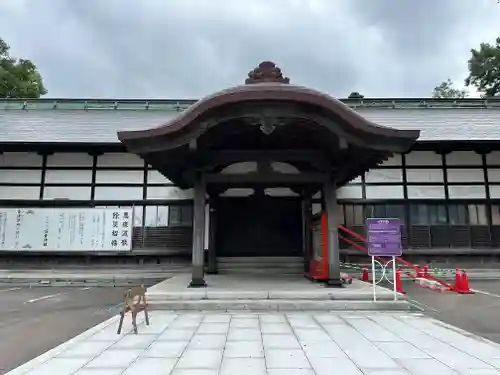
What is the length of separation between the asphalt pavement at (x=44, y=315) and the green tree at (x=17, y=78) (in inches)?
954

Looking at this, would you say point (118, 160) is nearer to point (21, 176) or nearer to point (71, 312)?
point (21, 176)

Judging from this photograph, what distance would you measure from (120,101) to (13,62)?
64.1 ft

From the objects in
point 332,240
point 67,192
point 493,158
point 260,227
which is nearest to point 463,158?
point 493,158

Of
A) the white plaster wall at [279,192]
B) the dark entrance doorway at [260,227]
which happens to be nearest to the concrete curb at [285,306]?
the dark entrance doorway at [260,227]

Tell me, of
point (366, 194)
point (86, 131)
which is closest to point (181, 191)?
point (86, 131)

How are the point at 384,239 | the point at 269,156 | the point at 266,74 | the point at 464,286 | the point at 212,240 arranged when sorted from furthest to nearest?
the point at 212,240
the point at 464,286
the point at 269,156
the point at 266,74
the point at 384,239

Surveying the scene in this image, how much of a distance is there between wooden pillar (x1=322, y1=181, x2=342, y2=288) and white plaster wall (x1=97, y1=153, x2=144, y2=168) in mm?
8258

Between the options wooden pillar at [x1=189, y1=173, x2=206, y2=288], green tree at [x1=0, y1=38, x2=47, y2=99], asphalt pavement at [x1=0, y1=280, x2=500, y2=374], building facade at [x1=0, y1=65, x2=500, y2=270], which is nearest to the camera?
asphalt pavement at [x1=0, y1=280, x2=500, y2=374]

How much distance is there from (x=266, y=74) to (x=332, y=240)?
12.0 feet

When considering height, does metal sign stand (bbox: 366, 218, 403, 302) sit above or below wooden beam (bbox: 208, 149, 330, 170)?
below

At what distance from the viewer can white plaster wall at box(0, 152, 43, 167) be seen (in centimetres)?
1381

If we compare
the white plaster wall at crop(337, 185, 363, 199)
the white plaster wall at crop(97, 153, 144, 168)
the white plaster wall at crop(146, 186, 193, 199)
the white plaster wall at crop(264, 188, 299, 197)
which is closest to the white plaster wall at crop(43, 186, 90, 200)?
the white plaster wall at crop(97, 153, 144, 168)

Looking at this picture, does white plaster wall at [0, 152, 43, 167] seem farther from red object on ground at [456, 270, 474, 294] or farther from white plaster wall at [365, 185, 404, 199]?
red object on ground at [456, 270, 474, 294]

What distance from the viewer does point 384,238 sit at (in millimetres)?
6926
